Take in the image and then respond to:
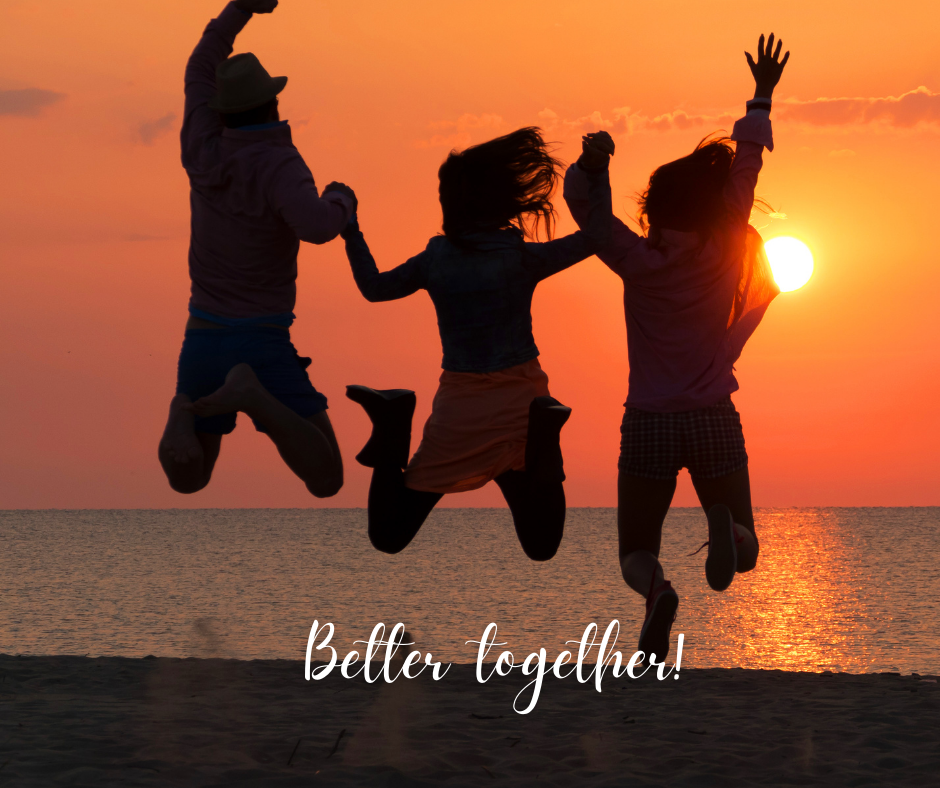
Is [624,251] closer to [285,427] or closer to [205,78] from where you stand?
[285,427]

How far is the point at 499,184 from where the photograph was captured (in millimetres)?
5887

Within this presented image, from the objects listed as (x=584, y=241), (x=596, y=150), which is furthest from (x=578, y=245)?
(x=596, y=150)

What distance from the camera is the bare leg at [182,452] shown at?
226 inches

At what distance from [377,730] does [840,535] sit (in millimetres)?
114121

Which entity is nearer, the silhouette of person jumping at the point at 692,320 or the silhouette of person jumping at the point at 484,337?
the silhouette of person jumping at the point at 484,337

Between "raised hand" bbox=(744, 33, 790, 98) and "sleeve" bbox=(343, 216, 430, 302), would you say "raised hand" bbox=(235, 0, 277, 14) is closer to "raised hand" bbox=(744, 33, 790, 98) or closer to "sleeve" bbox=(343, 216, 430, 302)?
"sleeve" bbox=(343, 216, 430, 302)

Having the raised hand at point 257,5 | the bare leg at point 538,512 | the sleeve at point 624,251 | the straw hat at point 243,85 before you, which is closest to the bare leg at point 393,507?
the bare leg at point 538,512

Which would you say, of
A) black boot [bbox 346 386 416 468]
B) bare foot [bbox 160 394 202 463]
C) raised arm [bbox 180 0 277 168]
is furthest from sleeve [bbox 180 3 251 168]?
black boot [bbox 346 386 416 468]

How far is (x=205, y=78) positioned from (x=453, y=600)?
45424mm

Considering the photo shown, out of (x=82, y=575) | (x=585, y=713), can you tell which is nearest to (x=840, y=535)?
(x=82, y=575)

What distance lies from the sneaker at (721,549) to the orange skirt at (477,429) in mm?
1109

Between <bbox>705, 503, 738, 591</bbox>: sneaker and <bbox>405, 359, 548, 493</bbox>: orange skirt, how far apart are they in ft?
3.64

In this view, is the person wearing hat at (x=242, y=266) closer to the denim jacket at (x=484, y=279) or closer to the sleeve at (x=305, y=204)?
the sleeve at (x=305, y=204)

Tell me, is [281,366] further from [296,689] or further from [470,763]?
[296,689]
